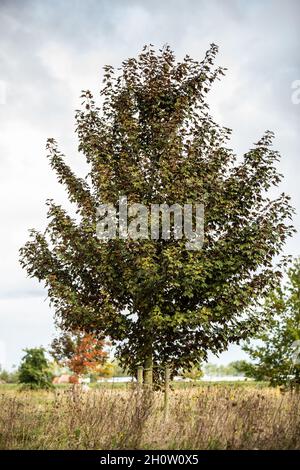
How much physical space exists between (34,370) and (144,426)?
57.8 ft

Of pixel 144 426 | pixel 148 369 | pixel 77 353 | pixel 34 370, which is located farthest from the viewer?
pixel 77 353

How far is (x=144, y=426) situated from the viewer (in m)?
7.86

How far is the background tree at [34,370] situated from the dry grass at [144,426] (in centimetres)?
1615

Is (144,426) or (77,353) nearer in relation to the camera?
(144,426)

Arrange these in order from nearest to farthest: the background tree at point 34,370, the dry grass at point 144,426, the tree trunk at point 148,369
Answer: the dry grass at point 144,426, the tree trunk at point 148,369, the background tree at point 34,370

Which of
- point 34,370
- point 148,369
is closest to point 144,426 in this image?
point 148,369

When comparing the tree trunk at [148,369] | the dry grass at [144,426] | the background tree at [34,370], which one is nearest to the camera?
the dry grass at [144,426]

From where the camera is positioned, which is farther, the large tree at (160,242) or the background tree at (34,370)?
the background tree at (34,370)

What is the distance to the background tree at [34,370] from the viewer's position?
80.2 feet

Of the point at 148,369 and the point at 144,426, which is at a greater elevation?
the point at 148,369

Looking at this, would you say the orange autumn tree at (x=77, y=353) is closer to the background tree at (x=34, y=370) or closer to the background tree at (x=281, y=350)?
the background tree at (x=34, y=370)

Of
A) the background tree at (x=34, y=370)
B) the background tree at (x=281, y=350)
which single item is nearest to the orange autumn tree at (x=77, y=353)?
the background tree at (x=34, y=370)

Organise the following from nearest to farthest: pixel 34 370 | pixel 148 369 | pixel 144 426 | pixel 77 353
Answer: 1. pixel 144 426
2. pixel 148 369
3. pixel 34 370
4. pixel 77 353

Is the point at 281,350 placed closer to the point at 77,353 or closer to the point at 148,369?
the point at 148,369
